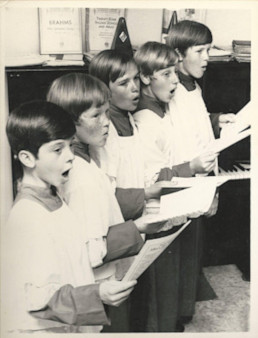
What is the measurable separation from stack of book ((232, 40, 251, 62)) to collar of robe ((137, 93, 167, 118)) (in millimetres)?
303

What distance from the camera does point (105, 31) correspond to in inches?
70.9

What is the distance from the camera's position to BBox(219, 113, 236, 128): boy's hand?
74.0 inches

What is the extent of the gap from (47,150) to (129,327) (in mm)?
671

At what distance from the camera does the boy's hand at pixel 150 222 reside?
6.00ft

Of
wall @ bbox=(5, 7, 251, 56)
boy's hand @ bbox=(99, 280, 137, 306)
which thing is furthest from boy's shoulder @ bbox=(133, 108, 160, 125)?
boy's hand @ bbox=(99, 280, 137, 306)

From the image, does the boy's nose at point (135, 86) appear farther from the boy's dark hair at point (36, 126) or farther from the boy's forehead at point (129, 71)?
the boy's dark hair at point (36, 126)

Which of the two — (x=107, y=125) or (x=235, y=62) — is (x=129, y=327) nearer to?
(x=107, y=125)

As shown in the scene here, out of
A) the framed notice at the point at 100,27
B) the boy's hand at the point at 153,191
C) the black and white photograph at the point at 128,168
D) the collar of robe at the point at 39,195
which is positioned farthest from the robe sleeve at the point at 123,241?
the framed notice at the point at 100,27

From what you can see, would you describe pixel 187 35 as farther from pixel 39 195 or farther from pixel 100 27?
pixel 39 195

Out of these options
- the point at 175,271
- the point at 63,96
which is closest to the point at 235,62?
the point at 63,96

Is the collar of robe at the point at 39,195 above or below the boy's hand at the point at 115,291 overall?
above

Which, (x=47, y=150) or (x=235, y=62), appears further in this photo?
(x=235, y=62)

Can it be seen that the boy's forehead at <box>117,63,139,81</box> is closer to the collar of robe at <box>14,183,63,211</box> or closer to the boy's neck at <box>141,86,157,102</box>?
the boy's neck at <box>141,86,157,102</box>

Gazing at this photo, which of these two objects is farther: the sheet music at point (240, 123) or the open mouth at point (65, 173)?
the sheet music at point (240, 123)
